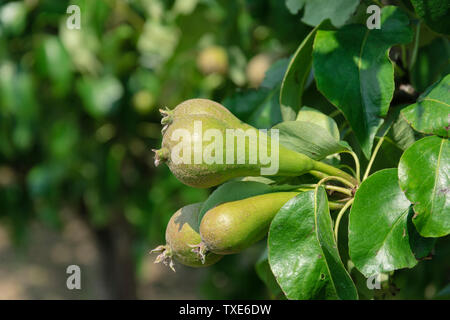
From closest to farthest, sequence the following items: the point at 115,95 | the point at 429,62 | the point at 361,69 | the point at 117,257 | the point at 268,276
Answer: the point at 361,69, the point at 268,276, the point at 429,62, the point at 115,95, the point at 117,257

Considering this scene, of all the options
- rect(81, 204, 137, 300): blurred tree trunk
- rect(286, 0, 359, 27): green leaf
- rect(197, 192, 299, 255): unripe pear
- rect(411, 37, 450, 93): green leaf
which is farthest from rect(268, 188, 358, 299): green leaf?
rect(81, 204, 137, 300): blurred tree trunk

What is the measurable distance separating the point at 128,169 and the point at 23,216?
20.6 inches

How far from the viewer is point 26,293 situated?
13.8ft

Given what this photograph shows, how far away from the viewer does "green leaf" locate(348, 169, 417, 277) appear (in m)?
0.58

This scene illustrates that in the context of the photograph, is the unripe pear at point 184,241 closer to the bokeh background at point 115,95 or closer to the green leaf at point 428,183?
the green leaf at point 428,183

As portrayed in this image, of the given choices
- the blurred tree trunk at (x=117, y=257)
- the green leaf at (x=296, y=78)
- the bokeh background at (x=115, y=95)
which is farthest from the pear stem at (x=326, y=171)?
the blurred tree trunk at (x=117, y=257)

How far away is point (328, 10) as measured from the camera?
0.74 metres

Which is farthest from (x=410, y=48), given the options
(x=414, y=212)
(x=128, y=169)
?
(x=128, y=169)

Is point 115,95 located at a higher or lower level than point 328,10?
higher

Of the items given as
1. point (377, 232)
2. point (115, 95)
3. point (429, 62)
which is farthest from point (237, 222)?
point (115, 95)

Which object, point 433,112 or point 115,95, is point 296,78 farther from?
point 115,95

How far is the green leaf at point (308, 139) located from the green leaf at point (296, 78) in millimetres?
92

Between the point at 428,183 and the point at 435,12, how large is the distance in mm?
234
